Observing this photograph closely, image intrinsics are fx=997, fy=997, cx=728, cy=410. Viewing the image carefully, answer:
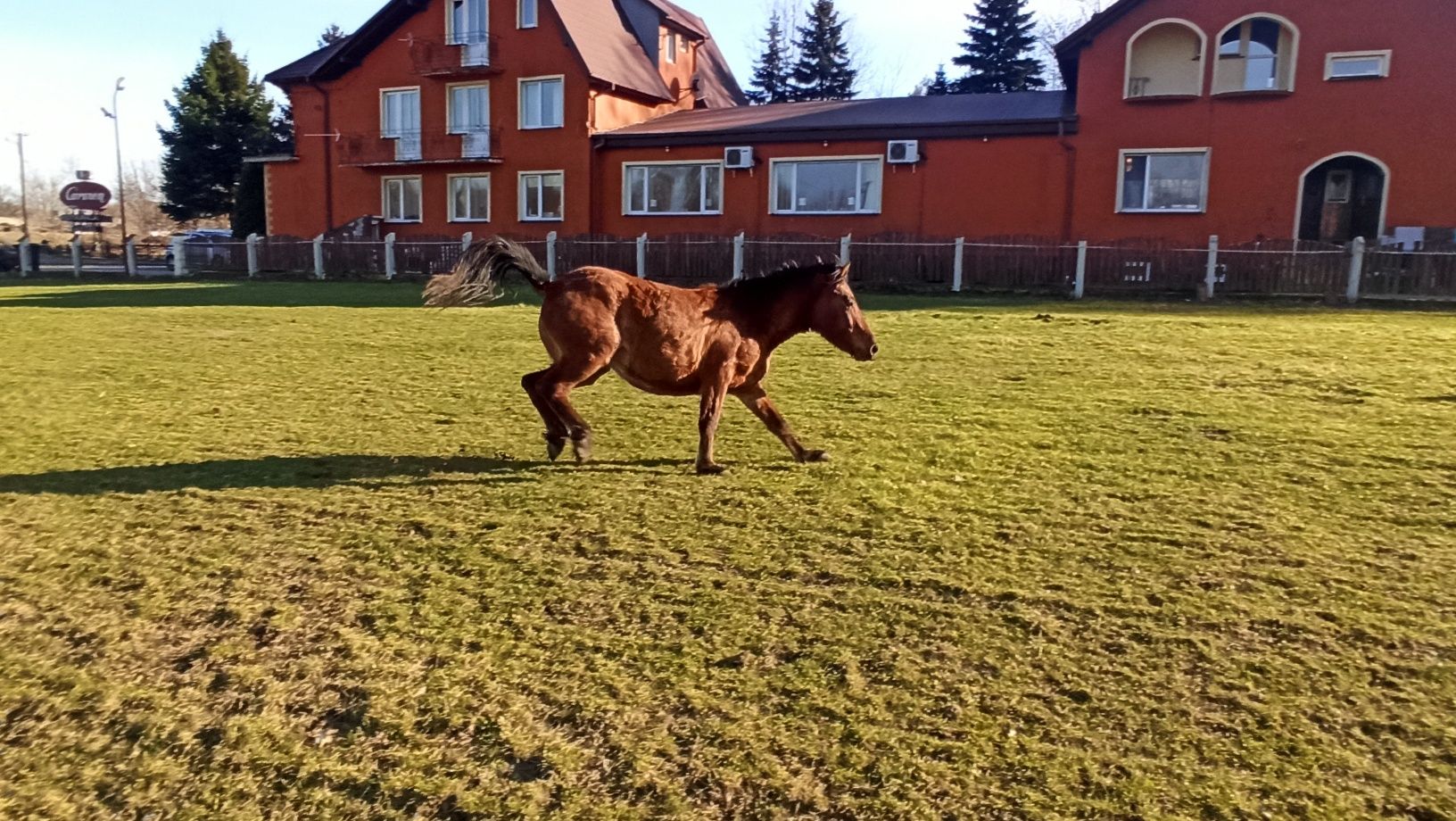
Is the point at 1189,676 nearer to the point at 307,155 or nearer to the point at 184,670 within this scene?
the point at 184,670

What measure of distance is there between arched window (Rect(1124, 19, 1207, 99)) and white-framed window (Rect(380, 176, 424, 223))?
899 inches

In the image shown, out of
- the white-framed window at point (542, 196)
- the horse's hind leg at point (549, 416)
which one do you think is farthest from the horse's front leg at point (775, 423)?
the white-framed window at point (542, 196)

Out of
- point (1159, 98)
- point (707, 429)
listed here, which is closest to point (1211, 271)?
point (1159, 98)

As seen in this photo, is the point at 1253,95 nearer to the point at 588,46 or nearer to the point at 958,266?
the point at 958,266

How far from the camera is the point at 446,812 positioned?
2.79 meters

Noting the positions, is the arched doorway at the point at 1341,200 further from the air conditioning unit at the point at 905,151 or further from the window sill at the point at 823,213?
the window sill at the point at 823,213

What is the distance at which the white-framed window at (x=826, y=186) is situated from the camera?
91.0 ft

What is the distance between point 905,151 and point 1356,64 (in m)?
10.6

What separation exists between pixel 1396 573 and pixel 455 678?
391cm

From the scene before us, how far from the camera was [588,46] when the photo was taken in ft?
103

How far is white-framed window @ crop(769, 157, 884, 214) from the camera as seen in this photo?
27.7 metres

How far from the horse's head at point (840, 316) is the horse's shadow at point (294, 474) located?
4.44 feet

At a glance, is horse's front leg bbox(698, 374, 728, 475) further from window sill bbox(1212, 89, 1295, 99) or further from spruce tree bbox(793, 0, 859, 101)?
spruce tree bbox(793, 0, 859, 101)

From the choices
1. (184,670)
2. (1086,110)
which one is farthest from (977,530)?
(1086,110)
